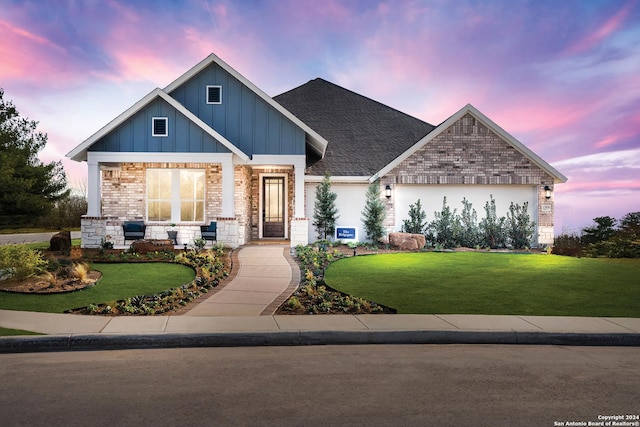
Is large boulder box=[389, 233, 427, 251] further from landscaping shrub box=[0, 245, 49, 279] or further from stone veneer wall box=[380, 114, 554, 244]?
landscaping shrub box=[0, 245, 49, 279]

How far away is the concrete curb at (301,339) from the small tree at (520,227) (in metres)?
13.0

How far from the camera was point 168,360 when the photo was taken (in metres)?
6.20

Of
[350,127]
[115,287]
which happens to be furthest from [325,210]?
[115,287]

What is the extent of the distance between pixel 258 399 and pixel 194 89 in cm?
1669

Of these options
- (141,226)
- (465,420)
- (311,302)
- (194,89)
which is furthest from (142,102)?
(465,420)

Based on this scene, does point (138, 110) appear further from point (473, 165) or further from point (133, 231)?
point (473, 165)

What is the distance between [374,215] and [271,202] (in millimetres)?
4546

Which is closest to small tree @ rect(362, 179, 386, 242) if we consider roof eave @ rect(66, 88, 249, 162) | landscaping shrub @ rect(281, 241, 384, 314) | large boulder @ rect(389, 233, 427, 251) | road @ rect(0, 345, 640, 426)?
large boulder @ rect(389, 233, 427, 251)

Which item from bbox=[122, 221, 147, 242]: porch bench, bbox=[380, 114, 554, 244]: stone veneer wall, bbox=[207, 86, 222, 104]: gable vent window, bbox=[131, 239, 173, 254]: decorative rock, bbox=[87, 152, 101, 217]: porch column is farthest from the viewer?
bbox=[380, 114, 554, 244]: stone veneer wall

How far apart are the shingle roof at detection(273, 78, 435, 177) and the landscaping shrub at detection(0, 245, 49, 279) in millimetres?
11549

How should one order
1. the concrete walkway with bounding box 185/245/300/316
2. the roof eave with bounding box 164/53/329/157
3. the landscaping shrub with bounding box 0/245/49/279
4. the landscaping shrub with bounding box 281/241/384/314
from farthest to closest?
the roof eave with bounding box 164/53/329/157 → the landscaping shrub with bounding box 0/245/49/279 → the concrete walkway with bounding box 185/245/300/316 → the landscaping shrub with bounding box 281/241/384/314

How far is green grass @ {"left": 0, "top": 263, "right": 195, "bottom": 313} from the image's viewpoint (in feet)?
30.7

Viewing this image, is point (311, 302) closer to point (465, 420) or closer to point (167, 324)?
point (167, 324)

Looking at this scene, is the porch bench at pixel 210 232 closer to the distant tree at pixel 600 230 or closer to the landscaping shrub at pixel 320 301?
the landscaping shrub at pixel 320 301
